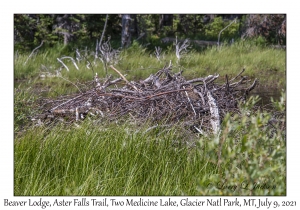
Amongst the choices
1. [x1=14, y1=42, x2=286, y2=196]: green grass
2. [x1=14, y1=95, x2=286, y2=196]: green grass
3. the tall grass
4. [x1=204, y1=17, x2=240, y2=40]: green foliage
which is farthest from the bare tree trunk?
[x1=14, y1=95, x2=286, y2=196]: green grass

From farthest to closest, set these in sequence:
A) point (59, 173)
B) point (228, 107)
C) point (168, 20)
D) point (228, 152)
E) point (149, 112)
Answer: point (168, 20) < point (228, 107) < point (149, 112) < point (59, 173) < point (228, 152)

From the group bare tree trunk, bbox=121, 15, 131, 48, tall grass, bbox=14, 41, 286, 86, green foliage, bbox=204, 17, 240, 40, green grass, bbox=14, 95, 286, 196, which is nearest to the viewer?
green grass, bbox=14, 95, 286, 196

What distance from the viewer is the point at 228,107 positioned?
18.9ft

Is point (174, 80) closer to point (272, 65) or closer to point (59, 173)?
point (59, 173)

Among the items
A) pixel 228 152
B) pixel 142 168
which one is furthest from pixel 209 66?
pixel 228 152

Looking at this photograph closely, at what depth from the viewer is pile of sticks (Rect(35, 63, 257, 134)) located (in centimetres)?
521

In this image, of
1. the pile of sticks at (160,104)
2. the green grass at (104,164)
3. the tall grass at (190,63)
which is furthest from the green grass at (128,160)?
the tall grass at (190,63)

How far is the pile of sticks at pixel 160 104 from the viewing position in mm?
5211

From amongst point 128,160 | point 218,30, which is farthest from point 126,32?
point 128,160

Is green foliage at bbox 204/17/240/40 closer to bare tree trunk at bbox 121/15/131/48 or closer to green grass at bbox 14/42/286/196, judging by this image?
bare tree trunk at bbox 121/15/131/48

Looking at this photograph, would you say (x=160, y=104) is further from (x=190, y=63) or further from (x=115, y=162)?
(x=190, y=63)
